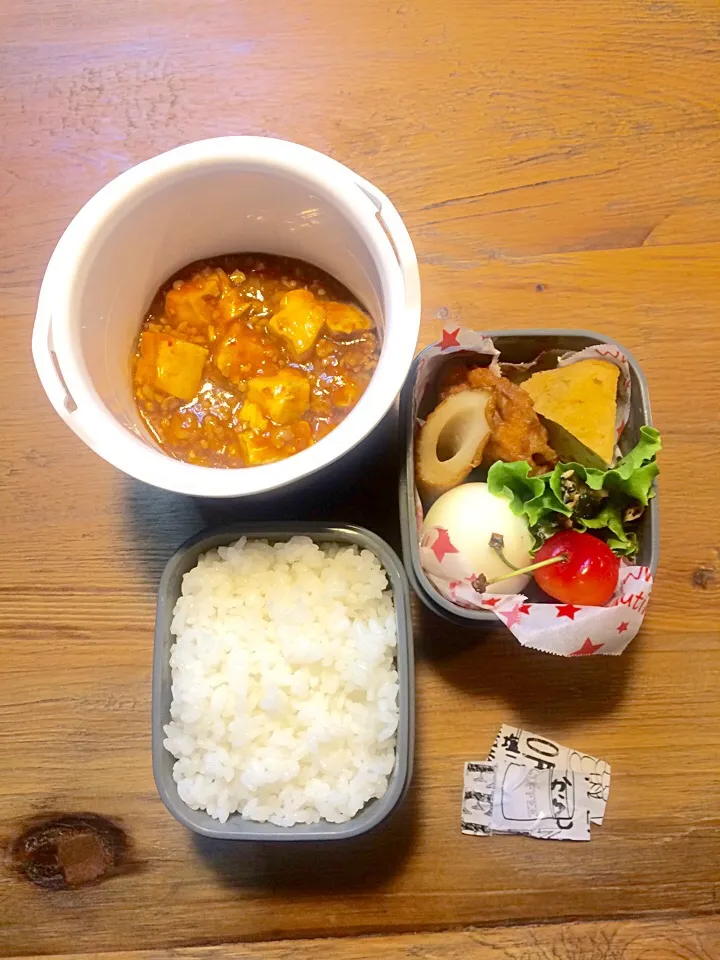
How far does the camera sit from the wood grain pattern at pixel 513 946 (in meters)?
1.14

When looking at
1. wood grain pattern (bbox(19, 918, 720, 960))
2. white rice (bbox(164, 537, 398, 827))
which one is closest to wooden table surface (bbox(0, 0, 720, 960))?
wood grain pattern (bbox(19, 918, 720, 960))

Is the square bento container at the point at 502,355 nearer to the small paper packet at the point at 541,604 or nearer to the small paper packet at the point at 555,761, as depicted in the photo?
the small paper packet at the point at 541,604

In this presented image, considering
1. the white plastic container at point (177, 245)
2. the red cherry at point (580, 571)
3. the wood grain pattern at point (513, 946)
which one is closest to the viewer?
the white plastic container at point (177, 245)

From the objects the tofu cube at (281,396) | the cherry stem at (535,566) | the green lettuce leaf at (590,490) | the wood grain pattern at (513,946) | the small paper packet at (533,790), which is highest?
the tofu cube at (281,396)

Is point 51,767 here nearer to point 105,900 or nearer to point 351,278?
point 105,900

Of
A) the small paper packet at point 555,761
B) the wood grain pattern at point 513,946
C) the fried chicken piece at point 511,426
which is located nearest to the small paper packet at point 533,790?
the small paper packet at point 555,761

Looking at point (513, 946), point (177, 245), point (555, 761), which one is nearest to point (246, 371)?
point (177, 245)

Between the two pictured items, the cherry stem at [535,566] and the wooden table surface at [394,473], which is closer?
the cherry stem at [535,566]

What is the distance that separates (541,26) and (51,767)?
135 centimetres

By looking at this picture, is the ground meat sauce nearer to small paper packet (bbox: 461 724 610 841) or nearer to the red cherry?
the red cherry

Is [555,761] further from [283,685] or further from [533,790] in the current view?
[283,685]

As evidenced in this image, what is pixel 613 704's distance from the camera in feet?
3.82

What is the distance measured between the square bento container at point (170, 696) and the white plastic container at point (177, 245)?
18 centimetres

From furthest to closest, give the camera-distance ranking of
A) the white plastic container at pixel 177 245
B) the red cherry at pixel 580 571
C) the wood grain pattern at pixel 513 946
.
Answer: the wood grain pattern at pixel 513 946, the red cherry at pixel 580 571, the white plastic container at pixel 177 245
